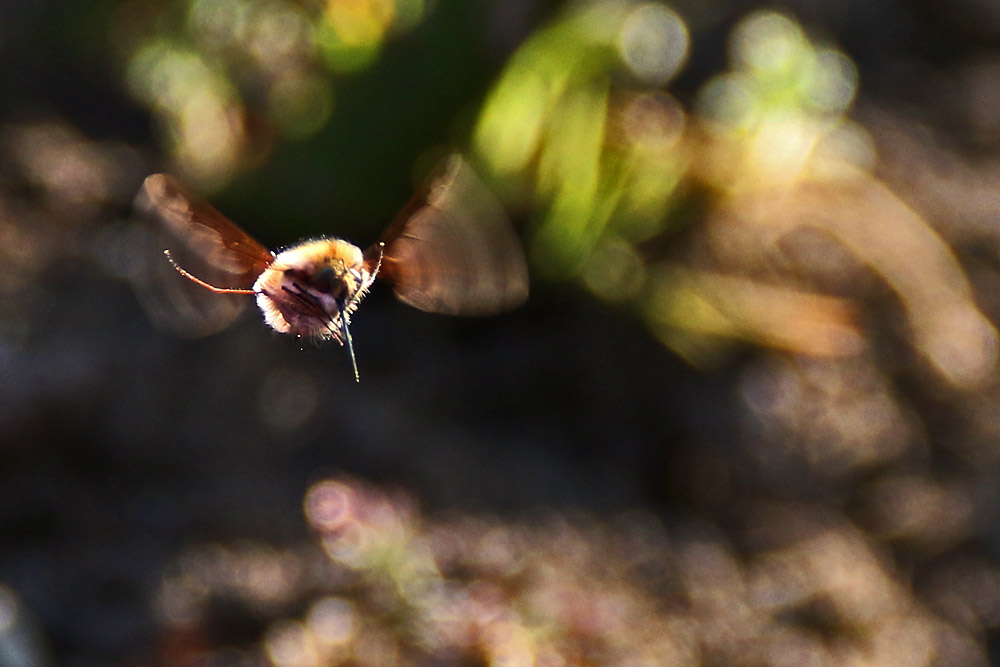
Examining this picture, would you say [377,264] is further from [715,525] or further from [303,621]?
[715,525]

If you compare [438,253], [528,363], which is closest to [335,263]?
[438,253]

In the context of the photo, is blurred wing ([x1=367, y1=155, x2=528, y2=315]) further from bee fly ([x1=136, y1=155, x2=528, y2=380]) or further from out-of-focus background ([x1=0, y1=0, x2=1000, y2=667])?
out-of-focus background ([x1=0, y1=0, x2=1000, y2=667])

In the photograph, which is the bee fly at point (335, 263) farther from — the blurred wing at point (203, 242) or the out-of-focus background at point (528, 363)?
the out-of-focus background at point (528, 363)

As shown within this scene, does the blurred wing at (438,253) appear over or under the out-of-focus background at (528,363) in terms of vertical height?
over

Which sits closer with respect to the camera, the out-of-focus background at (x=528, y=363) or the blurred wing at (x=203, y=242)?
the blurred wing at (x=203, y=242)

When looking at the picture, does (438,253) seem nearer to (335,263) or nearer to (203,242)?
(335,263)

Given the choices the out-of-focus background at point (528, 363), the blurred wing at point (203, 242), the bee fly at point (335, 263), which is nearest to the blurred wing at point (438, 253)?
the bee fly at point (335, 263)
